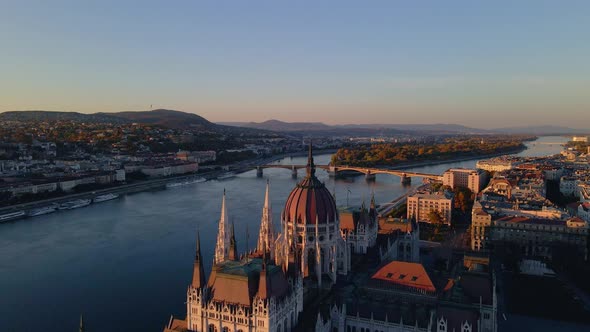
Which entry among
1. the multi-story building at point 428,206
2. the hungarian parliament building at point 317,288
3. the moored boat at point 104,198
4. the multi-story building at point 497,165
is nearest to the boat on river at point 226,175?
the moored boat at point 104,198

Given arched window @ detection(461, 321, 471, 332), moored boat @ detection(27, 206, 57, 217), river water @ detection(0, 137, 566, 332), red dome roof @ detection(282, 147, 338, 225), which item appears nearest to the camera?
arched window @ detection(461, 321, 471, 332)

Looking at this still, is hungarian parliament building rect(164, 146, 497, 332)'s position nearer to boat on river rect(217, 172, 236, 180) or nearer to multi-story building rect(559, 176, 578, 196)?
multi-story building rect(559, 176, 578, 196)

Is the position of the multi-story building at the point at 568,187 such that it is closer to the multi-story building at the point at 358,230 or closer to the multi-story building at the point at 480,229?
the multi-story building at the point at 480,229

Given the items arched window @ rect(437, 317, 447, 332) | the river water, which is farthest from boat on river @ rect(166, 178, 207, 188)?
arched window @ rect(437, 317, 447, 332)

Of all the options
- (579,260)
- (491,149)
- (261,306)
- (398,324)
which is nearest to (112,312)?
(261,306)

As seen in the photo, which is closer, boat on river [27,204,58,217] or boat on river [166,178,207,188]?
boat on river [27,204,58,217]
